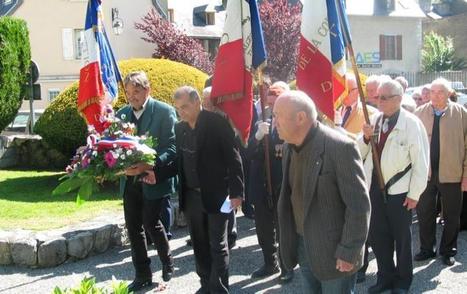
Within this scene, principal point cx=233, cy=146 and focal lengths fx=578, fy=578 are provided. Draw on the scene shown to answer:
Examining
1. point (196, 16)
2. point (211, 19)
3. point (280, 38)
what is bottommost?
point (280, 38)

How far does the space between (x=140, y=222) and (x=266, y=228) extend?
1.26 meters

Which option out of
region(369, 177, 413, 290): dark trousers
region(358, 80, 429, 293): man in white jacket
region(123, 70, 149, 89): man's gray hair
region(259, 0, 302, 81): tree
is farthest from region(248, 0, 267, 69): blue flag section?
region(259, 0, 302, 81): tree

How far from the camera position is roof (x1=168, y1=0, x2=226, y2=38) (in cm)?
3712

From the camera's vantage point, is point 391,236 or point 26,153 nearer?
point 391,236

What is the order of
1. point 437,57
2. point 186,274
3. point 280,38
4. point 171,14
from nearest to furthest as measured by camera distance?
point 186,274, point 280,38, point 171,14, point 437,57

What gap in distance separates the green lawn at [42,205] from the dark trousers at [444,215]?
12.1 feet

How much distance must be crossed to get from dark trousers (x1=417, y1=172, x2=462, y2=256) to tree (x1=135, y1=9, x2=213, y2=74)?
72.1 feet

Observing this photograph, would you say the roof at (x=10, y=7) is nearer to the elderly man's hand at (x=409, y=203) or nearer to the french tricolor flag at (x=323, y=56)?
the french tricolor flag at (x=323, y=56)

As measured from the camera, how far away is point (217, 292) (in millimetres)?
4793

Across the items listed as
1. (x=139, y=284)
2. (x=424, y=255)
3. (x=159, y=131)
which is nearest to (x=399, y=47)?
(x=424, y=255)

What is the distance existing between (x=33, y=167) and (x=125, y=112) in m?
7.68

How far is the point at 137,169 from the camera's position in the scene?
189 inches

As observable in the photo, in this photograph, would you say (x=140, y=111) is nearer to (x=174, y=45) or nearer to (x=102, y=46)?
(x=102, y=46)

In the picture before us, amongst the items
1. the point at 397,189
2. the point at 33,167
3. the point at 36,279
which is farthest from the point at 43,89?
the point at 397,189
